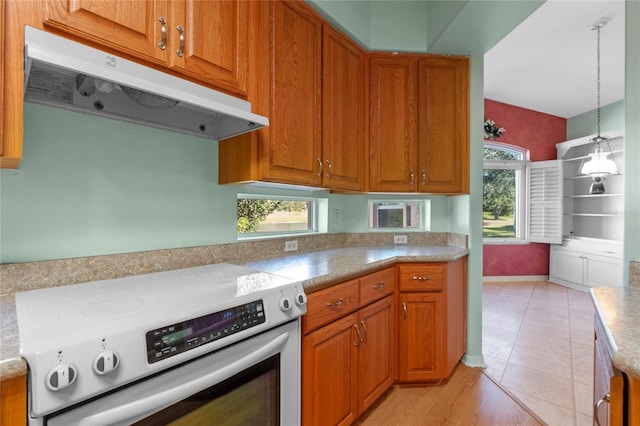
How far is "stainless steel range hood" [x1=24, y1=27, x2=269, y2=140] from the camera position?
2.92 ft

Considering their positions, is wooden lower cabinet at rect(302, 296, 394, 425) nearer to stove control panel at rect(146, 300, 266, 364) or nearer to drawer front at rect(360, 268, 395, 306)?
drawer front at rect(360, 268, 395, 306)

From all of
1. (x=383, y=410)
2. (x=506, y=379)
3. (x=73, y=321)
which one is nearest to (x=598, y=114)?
(x=506, y=379)

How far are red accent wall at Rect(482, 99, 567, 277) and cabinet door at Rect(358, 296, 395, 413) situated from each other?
4.12 m

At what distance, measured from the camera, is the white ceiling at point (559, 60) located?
291 cm

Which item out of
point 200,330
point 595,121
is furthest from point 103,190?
point 595,121

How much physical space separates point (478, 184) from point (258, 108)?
Answer: 181 cm

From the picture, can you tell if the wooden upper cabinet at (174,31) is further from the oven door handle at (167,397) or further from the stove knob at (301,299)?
the oven door handle at (167,397)

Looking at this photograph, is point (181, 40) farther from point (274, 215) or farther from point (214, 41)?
point (274, 215)

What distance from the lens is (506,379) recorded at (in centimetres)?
224

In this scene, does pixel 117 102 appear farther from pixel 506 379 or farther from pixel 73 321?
pixel 506 379

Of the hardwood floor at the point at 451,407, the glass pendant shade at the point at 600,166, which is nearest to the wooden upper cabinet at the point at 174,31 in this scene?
the hardwood floor at the point at 451,407

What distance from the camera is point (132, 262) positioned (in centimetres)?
140

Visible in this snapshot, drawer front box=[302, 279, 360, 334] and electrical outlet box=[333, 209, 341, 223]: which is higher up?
electrical outlet box=[333, 209, 341, 223]

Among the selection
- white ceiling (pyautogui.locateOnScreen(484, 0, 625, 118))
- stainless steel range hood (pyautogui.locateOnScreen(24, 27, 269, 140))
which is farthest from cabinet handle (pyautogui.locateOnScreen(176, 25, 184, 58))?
white ceiling (pyautogui.locateOnScreen(484, 0, 625, 118))
